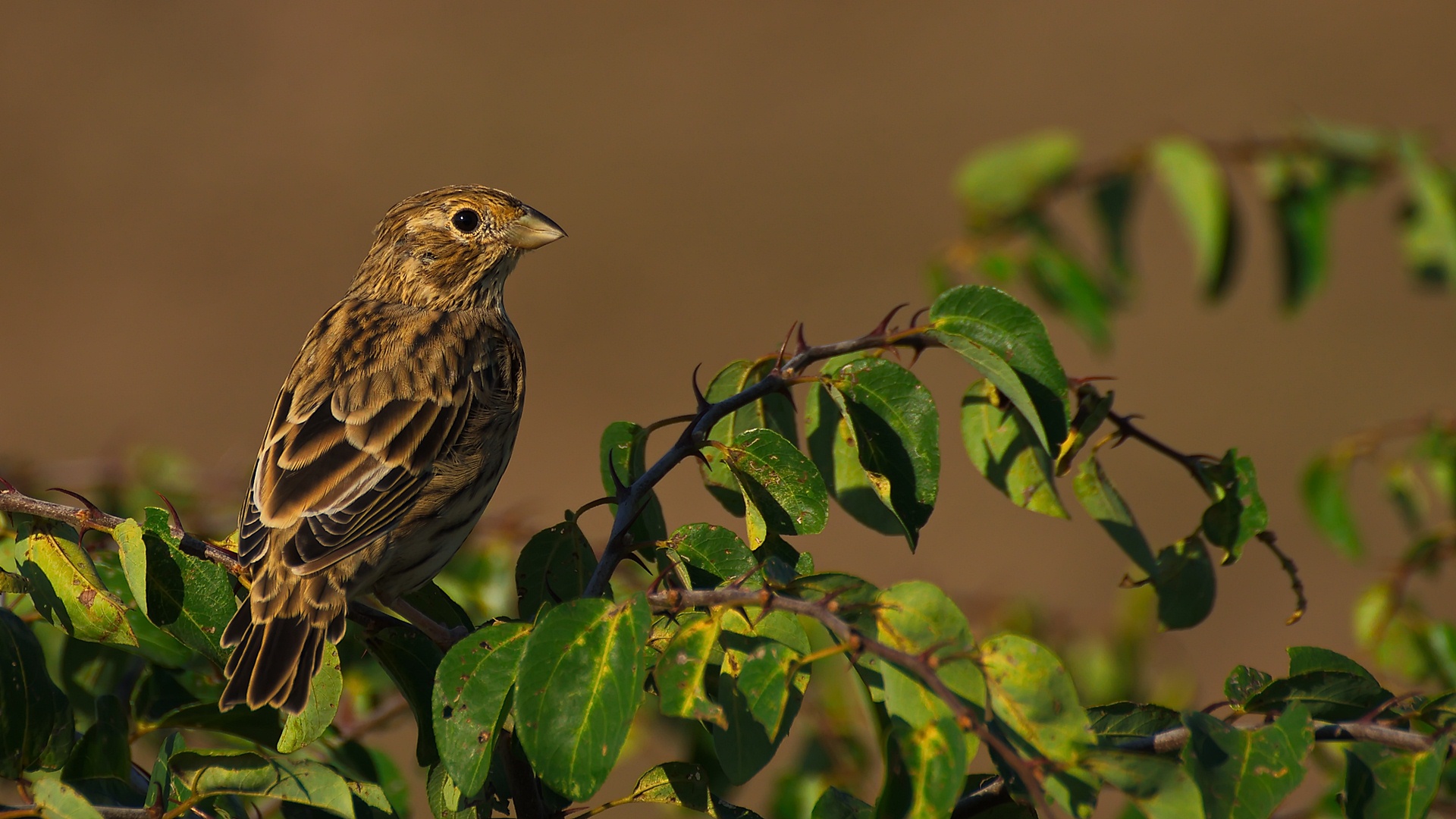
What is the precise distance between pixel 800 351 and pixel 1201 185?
6.50 ft

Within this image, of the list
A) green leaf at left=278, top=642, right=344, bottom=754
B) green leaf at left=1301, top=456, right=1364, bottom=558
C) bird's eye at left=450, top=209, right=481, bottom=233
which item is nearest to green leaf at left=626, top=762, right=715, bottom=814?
green leaf at left=278, top=642, right=344, bottom=754

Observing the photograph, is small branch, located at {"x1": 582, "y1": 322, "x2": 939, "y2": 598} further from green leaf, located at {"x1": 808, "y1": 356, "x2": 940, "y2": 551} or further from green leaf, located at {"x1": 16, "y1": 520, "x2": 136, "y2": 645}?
green leaf, located at {"x1": 16, "y1": 520, "x2": 136, "y2": 645}

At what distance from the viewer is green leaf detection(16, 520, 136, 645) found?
104 inches

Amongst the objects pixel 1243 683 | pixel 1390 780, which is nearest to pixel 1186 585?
pixel 1243 683

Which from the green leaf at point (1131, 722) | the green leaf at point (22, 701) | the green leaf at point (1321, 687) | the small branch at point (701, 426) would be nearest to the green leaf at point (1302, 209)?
the small branch at point (701, 426)

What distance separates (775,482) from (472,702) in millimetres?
692

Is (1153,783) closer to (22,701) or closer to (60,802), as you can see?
(60,802)

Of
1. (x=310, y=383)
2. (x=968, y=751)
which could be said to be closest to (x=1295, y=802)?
(x=310, y=383)

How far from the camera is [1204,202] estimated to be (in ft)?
13.3

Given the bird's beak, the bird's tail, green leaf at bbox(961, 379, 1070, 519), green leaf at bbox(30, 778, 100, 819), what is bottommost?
the bird's tail

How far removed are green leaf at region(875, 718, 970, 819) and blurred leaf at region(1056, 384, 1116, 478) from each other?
960mm

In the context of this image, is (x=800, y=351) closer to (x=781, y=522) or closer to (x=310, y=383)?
(x=781, y=522)

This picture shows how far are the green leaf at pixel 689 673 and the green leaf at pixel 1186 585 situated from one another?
122 centimetres

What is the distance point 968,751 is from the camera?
1.98 metres
